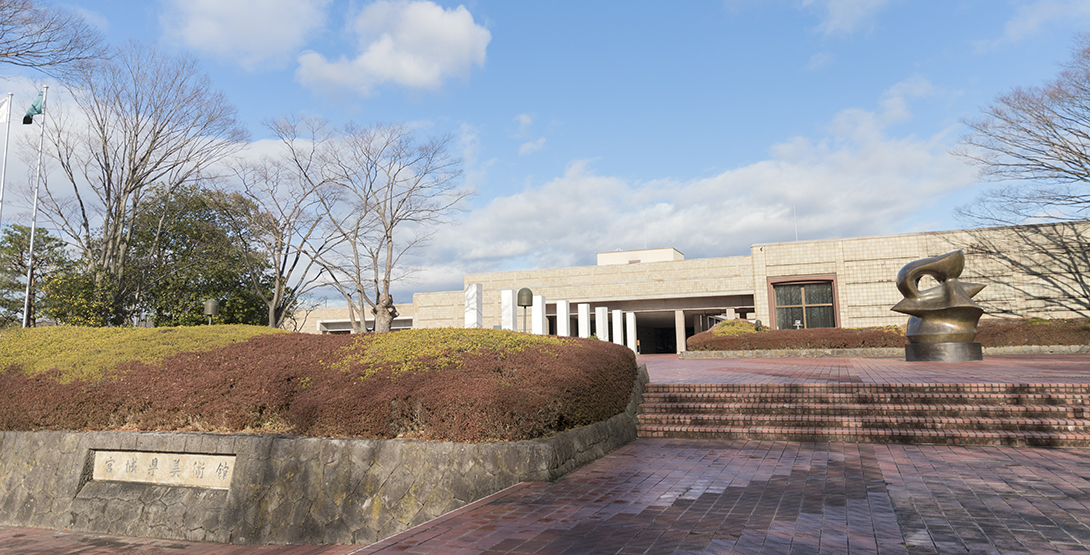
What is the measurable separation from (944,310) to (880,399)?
8864 mm

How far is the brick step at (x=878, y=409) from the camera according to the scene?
8.14 meters

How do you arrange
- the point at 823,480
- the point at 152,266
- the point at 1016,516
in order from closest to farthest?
the point at 1016,516
the point at 823,480
the point at 152,266

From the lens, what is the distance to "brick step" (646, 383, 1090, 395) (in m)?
8.80

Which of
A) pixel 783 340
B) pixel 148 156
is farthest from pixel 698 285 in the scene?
pixel 148 156

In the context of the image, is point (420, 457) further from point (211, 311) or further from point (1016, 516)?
point (211, 311)

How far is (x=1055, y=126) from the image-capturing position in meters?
22.5

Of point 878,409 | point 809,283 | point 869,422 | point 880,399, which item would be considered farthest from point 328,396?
point 809,283

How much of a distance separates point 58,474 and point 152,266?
2030 cm

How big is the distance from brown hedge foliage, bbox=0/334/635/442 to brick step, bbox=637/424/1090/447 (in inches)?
47.5

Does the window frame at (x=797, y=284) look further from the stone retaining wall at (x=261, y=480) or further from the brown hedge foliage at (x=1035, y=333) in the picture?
the stone retaining wall at (x=261, y=480)

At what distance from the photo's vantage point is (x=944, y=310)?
51.9 feet

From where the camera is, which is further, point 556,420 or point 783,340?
point 783,340

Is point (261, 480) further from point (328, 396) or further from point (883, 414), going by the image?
point (883, 414)

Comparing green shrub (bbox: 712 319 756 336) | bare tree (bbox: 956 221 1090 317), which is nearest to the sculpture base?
green shrub (bbox: 712 319 756 336)
